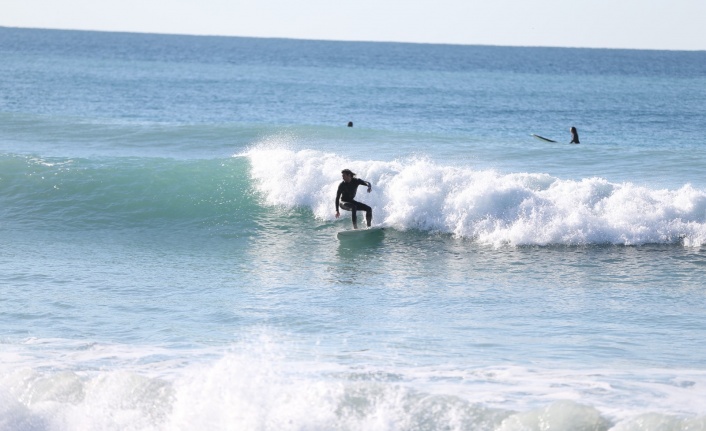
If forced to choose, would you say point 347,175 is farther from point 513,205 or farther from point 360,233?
point 513,205

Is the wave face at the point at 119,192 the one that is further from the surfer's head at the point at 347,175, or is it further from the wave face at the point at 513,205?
the surfer's head at the point at 347,175

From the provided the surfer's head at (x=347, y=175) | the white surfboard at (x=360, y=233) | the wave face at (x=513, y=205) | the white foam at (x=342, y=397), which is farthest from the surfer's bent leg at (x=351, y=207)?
the white foam at (x=342, y=397)

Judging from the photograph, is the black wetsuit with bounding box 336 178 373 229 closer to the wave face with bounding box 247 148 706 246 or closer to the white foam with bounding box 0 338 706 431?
the wave face with bounding box 247 148 706 246

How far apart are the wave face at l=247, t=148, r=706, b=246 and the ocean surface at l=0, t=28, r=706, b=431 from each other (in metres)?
0.05

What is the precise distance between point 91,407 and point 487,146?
726 inches

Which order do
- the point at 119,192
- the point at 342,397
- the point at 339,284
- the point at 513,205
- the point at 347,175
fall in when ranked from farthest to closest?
the point at 119,192 → the point at 513,205 → the point at 347,175 → the point at 339,284 → the point at 342,397

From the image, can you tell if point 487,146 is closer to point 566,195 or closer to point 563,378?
point 566,195

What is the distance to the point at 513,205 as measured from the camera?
1652 centimetres

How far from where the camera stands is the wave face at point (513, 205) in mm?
15594

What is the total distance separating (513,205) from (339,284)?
15.9 ft

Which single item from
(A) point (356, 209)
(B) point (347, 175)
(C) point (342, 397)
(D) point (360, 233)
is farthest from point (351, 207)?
(C) point (342, 397)

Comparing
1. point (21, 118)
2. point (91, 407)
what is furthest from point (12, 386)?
point (21, 118)

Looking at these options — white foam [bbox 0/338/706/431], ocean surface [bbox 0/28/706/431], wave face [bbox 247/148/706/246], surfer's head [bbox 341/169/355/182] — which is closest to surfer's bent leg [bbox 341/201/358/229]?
ocean surface [bbox 0/28/706/431]

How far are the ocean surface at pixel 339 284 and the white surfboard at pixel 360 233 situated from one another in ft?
0.30
